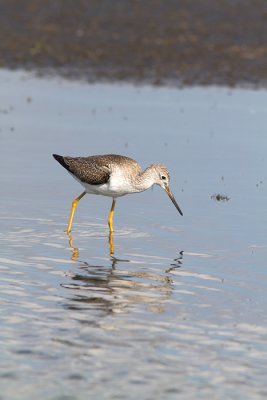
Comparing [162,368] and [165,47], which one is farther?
[165,47]

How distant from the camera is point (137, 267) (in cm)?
1195

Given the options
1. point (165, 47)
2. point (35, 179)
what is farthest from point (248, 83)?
point (35, 179)

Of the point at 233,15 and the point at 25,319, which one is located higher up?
the point at 233,15

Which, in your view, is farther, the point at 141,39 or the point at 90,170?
the point at 141,39

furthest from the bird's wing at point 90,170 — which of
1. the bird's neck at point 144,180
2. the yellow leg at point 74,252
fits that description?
the yellow leg at point 74,252

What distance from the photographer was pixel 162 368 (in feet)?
28.3

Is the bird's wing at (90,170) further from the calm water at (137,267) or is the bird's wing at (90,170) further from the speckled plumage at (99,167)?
the calm water at (137,267)

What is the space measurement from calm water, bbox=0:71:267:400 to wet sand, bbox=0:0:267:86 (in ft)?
17.3

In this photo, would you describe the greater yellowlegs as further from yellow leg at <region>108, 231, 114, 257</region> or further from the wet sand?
the wet sand

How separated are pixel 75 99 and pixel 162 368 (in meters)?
16.5

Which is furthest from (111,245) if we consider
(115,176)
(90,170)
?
(90,170)

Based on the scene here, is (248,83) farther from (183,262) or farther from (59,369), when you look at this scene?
(59,369)

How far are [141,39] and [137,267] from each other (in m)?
18.8

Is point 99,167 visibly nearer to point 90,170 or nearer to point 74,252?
point 90,170
